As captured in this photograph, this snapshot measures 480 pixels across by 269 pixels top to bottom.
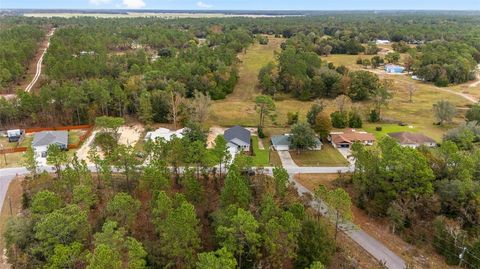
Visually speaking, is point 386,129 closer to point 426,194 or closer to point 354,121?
point 354,121

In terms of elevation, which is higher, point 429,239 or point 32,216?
point 32,216

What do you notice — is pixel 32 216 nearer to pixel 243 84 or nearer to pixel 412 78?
pixel 243 84

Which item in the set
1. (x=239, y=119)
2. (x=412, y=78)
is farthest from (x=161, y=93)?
(x=412, y=78)

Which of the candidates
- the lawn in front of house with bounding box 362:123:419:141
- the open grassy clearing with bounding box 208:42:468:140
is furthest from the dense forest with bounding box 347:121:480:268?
the open grassy clearing with bounding box 208:42:468:140

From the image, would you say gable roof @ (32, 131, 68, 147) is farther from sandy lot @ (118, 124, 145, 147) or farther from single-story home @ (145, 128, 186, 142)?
single-story home @ (145, 128, 186, 142)

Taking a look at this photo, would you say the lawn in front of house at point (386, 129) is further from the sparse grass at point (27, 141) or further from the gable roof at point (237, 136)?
the sparse grass at point (27, 141)

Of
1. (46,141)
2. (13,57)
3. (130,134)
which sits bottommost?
(130,134)

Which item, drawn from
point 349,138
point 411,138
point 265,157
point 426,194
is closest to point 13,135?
point 265,157
